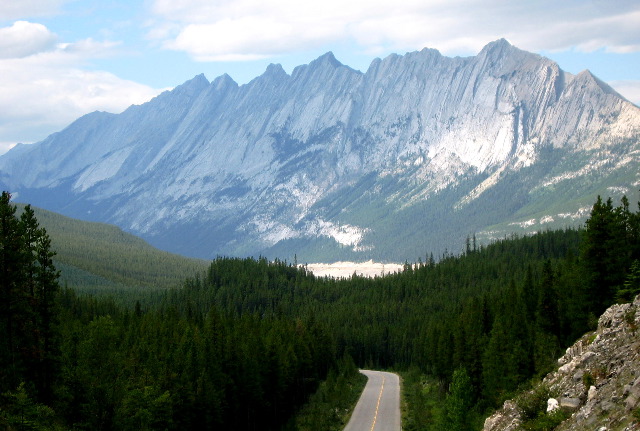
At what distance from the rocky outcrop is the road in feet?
133

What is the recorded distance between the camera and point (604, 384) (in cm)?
2977

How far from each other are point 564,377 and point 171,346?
156ft

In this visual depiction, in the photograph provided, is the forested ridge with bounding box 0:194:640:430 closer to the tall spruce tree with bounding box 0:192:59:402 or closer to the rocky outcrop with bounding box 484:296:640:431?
Answer: the tall spruce tree with bounding box 0:192:59:402

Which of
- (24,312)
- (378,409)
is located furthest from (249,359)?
(24,312)

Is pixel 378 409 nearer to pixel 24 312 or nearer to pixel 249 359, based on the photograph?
pixel 249 359

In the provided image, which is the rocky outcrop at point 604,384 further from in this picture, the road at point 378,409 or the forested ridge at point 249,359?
the road at point 378,409

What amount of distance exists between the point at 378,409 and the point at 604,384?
62.5 metres

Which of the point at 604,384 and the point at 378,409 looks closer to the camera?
the point at 604,384

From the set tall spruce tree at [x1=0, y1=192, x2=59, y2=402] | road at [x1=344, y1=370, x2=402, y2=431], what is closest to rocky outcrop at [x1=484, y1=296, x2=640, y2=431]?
tall spruce tree at [x1=0, y1=192, x2=59, y2=402]

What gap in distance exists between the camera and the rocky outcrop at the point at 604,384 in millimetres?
26328

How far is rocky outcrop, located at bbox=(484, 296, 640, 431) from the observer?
1037 inches

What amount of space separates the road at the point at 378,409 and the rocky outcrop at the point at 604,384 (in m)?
40.6

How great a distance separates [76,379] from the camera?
51.2 meters

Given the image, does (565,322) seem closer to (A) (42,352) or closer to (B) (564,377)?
(B) (564,377)
